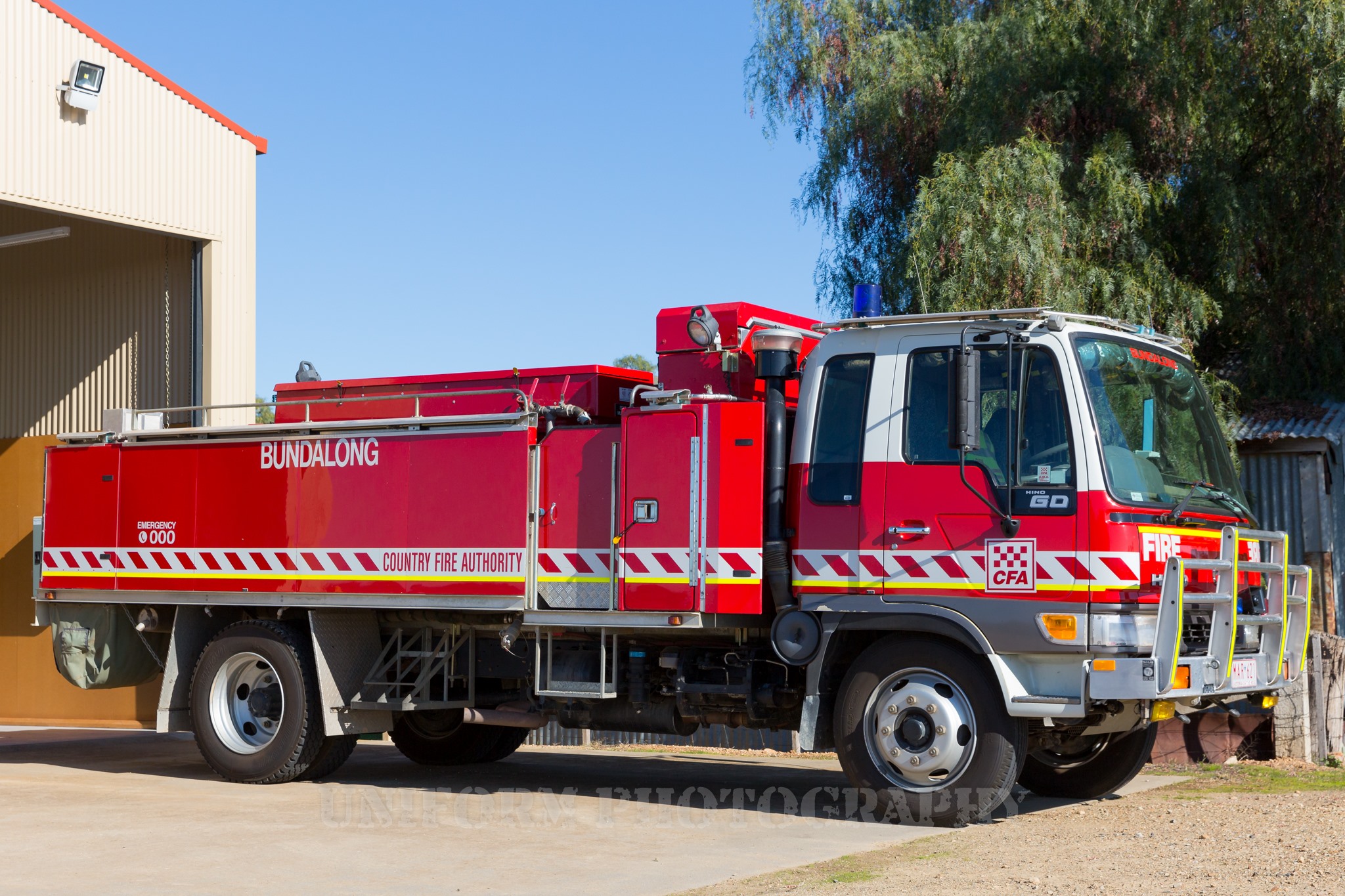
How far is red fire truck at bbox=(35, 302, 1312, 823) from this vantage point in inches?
346

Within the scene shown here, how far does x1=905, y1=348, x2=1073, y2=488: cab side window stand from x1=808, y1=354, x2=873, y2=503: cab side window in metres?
0.36

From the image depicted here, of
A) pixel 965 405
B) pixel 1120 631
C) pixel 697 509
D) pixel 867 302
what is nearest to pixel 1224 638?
pixel 1120 631

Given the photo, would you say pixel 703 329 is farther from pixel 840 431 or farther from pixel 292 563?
pixel 292 563

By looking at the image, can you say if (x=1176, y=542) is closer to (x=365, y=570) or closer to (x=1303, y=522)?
(x=365, y=570)

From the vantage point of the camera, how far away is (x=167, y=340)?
16.6 metres

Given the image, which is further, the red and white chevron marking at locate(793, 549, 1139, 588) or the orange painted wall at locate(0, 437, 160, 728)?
the orange painted wall at locate(0, 437, 160, 728)

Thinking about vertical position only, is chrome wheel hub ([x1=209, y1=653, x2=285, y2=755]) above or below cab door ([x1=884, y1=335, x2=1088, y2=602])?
below

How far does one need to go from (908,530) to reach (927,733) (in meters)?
1.26

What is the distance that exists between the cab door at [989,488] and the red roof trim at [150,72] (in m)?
9.65

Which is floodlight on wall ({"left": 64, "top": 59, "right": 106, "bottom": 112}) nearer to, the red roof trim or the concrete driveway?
the red roof trim

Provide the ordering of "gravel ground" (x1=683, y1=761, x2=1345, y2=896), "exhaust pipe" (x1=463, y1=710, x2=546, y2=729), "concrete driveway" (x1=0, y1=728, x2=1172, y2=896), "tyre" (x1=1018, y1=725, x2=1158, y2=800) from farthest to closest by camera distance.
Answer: "exhaust pipe" (x1=463, y1=710, x2=546, y2=729), "tyre" (x1=1018, y1=725, x2=1158, y2=800), "concrete driveway" (x1=0, y1=728, x2=1172, y2=896), "gravel ground" (x1=683, y1=761, x2=1345, y2=896)

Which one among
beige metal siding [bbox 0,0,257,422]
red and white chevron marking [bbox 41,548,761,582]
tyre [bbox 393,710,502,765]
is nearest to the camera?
red and white chevron marking [bbox 41,548,761,582]

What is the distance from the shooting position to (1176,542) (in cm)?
884

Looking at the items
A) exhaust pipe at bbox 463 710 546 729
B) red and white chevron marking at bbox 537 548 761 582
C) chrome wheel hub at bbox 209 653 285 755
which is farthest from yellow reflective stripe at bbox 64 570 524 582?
exhaust pipe at bbox 463 710 546 729
